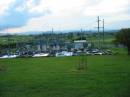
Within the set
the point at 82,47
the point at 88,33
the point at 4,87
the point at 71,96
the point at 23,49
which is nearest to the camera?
the point at 71,96

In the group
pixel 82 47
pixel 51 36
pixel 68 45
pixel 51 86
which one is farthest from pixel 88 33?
pixel 51 86

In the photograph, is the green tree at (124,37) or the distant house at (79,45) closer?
the green tree at (124,37)

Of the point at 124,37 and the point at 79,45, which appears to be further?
the point at 79,45

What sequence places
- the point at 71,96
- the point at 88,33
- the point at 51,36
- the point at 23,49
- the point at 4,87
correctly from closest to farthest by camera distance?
the point at 71,96 < the point at 4,87 < the point at 23,49 < the point at 51,36 < the point at 88,33

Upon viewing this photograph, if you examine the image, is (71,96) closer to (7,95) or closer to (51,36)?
(7,95)

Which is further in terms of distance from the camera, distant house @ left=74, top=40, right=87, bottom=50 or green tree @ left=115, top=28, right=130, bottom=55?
distant house @ left=74, top=40, right=87, bottom=50

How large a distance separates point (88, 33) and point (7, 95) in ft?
300

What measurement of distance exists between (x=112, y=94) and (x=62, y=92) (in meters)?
2.69

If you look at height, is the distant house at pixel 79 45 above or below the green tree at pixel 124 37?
below

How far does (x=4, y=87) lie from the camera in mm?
21344

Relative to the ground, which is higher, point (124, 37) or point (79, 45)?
point (124, 37)

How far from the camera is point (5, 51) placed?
7144 centimetres

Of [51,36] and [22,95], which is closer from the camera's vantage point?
[22,95]

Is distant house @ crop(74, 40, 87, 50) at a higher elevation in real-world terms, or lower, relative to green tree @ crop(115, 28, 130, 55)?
lower
